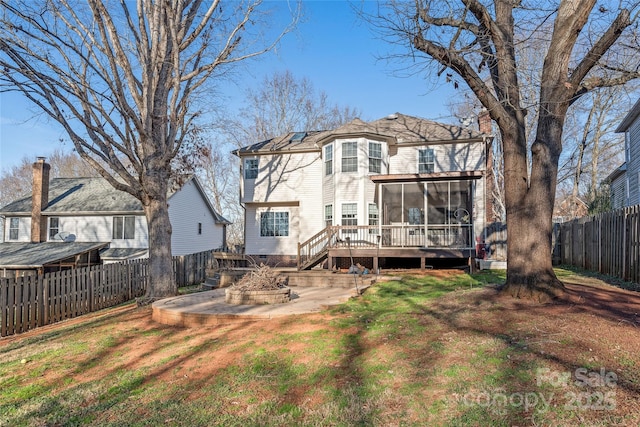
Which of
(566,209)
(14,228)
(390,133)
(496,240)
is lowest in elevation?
(496,240)

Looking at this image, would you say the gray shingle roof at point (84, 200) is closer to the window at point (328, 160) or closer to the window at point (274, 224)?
the window at point (274, 224)

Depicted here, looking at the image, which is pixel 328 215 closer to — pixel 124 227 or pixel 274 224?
pixel 274 224

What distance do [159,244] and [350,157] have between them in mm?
9055

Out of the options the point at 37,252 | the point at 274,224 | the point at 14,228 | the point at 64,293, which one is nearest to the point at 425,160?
the point at 274,224

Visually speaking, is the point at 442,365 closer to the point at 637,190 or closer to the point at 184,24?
the point at 184,24

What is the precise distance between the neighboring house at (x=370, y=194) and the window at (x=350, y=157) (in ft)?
0.14

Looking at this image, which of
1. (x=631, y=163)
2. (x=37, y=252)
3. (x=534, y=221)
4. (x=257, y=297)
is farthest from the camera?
(x=37, y=252)

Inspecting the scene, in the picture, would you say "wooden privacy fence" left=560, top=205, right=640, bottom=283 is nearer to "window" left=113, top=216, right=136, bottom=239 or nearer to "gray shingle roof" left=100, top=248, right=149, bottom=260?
"gray shingle roof" left=100, top=248, right=149, bottom=260

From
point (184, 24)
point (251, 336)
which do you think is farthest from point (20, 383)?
point (184, 24)

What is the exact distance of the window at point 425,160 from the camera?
1764cm

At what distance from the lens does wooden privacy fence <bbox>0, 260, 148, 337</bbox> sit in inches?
379

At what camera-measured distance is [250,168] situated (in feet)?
65.7

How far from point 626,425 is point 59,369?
658 cm

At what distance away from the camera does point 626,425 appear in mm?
2914
